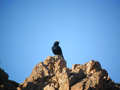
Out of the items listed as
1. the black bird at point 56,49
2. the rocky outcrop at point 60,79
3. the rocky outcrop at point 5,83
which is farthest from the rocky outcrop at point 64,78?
the black bird at point 56,49

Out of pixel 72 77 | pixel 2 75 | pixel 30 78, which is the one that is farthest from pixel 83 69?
pixel 2 75

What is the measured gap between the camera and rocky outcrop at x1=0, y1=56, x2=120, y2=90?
21688mm

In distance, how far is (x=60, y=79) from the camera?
23.2 meters

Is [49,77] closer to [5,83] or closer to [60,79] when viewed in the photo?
[60,79]

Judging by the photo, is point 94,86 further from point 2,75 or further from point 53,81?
point 2,75

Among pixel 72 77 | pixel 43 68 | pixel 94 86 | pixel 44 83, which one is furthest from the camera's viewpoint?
pixel 43 68

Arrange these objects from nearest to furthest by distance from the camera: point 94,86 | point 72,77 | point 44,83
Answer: point 94,86 → point 72,77 → point 44,83

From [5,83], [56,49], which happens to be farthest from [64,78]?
[56,49]

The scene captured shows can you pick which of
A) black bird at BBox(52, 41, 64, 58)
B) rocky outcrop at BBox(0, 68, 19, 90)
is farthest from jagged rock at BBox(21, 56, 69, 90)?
black bird at BBox(52, 41, 64, 58)

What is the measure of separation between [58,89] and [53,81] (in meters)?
2.47

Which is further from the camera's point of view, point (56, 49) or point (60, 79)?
point (56, 49)

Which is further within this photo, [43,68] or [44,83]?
[43,68]

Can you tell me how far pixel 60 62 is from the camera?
28.1 m

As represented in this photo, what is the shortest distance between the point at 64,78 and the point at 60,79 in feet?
2.00
